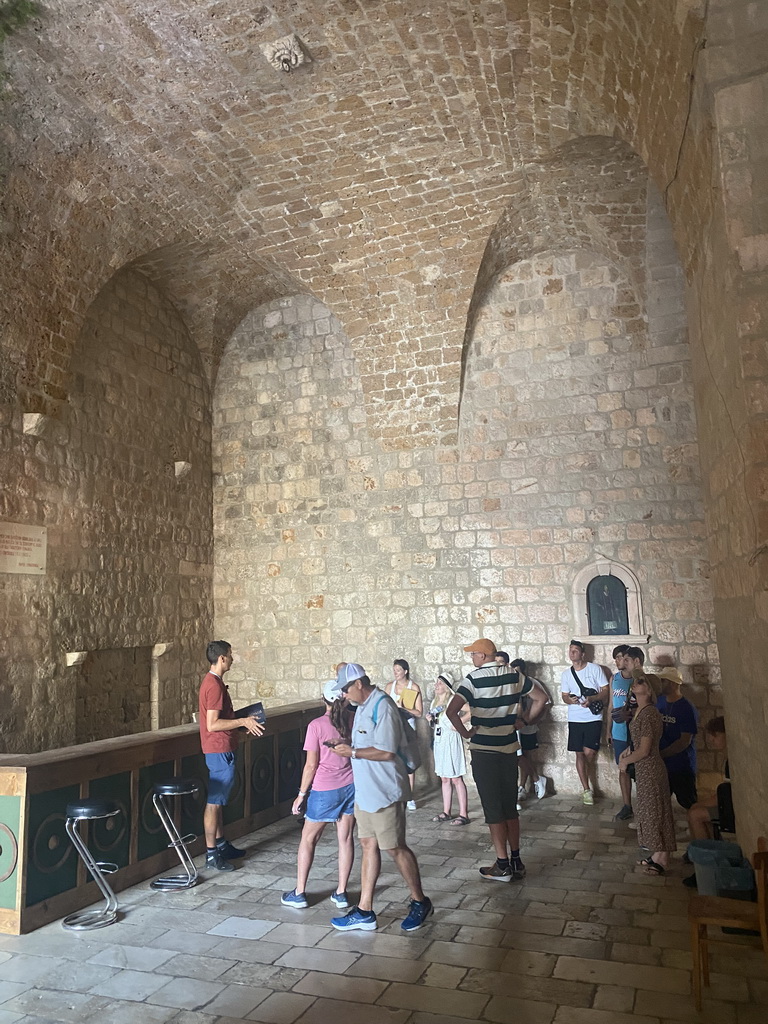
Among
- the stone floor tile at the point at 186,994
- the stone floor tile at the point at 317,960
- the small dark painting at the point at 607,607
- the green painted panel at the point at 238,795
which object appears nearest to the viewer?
the stone floor tile at the point at 186,994

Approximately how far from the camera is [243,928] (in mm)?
4172

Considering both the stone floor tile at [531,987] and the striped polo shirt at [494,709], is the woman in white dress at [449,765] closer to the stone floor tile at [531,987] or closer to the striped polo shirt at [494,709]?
the striped polo shirt at [494,709]

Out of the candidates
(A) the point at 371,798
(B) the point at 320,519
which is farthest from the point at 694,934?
Result: (B) the point at 320,519

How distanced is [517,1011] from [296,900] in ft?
5.60

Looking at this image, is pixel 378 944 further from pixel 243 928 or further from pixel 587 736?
pixel 587 736

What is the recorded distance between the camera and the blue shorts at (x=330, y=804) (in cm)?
451

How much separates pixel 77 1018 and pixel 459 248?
23.3 ft

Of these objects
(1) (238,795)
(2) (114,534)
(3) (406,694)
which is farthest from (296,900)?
(2) (114,534)

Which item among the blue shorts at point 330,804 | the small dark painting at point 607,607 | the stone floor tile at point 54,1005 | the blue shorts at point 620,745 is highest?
the small dark painting at point 607,607

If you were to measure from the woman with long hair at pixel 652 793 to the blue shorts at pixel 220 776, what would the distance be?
282 cm

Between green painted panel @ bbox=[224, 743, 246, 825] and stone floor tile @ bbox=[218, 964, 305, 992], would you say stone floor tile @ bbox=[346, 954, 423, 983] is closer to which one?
stone floor tile @ bbox=[218, 964, 305, 992]

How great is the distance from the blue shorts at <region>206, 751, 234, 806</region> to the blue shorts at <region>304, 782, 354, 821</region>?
109 centimetres

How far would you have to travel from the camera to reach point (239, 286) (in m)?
9.22

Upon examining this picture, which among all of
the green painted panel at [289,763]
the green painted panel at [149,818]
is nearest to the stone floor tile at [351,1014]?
the green painted panel at [149,818]
